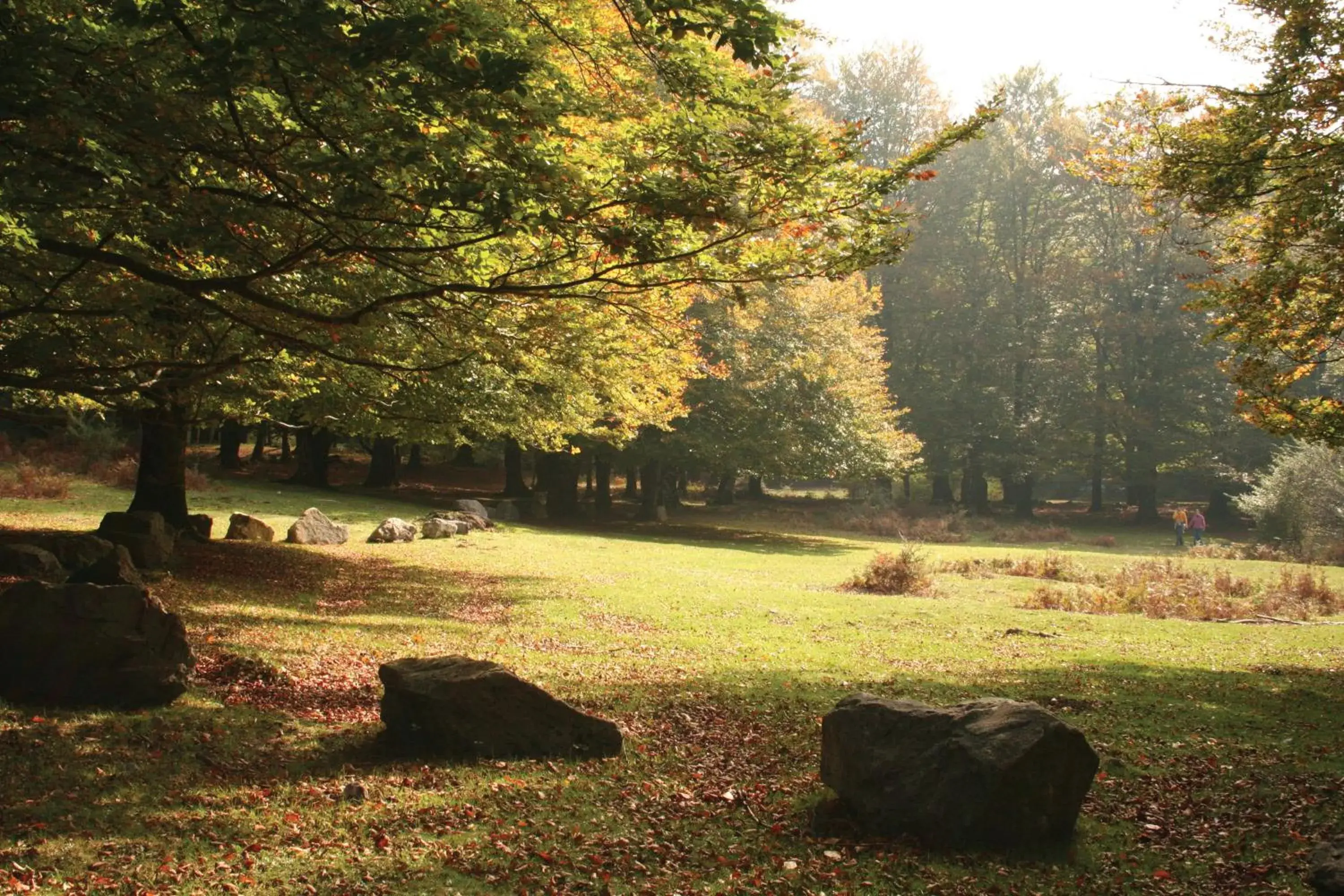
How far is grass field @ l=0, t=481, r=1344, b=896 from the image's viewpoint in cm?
554

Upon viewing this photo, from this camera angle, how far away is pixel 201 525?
61.3 feet

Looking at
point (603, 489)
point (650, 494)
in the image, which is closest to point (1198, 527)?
point (650, 494)

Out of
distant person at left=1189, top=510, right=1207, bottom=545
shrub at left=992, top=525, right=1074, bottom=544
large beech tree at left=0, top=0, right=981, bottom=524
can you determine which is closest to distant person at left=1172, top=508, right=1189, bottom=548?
distant person at left=1189, top=510, right=1207, bottom=545

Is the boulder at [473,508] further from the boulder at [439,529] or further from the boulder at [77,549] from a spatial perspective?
the boulder at [77,549]

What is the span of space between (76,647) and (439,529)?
61.2 ft

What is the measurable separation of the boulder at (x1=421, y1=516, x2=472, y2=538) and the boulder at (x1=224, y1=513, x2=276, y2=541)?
5.23 meters

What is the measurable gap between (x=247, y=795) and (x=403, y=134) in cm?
444

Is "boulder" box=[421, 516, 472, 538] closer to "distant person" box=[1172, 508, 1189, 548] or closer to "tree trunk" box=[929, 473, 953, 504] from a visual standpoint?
"distant person" box=[1172, 508, 1189, 548]

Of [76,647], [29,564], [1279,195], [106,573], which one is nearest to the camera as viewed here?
[76,647]

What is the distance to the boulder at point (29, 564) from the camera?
11695 millimetres

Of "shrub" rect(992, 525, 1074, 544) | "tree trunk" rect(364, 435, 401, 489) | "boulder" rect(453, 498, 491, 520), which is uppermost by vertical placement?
"tree trunk" rect(364, 435, 401, 489)

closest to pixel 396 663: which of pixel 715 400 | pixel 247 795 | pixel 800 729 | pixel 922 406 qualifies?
pixel 247 795

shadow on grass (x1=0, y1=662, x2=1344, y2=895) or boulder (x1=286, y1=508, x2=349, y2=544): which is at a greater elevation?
boulder (x1=286, y1=508, x2=349, y2=544)

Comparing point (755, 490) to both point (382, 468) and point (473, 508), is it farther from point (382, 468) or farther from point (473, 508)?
point (473, 508)
